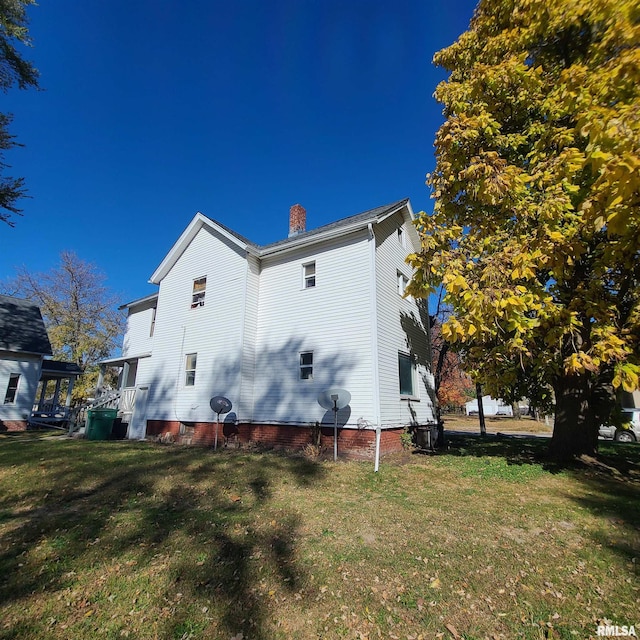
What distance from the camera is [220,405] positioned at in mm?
12602

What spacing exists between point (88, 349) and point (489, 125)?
35.7m

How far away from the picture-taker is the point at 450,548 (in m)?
4.91

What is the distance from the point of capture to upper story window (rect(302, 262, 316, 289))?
13.8m

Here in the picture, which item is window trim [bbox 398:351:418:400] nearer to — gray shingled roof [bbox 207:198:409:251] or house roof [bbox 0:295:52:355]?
gray shingled roof [bbox 207:198:409:251]

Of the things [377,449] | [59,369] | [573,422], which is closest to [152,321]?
[59,369]

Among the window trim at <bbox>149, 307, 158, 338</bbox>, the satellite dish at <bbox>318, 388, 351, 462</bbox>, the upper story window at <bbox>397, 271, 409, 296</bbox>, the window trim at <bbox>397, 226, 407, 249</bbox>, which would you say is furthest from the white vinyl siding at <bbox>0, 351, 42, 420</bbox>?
the window trim at <bbox>397, 226, 407, 249</bbox>

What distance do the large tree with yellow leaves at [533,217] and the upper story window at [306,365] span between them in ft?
16.8

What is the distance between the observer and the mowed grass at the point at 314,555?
3.47 m

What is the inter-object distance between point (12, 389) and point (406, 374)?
22.4 m

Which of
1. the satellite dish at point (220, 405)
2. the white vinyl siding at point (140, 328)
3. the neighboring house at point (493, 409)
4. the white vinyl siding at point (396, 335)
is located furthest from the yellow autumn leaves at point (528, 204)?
the neighboring house at point (493, 409)

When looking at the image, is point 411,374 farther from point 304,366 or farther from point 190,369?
point 190,369

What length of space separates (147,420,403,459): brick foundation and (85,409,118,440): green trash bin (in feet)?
6.72

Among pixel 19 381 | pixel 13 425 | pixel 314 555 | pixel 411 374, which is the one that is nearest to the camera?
pixel 314 555

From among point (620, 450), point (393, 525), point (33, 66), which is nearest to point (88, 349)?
point (33, 66)
